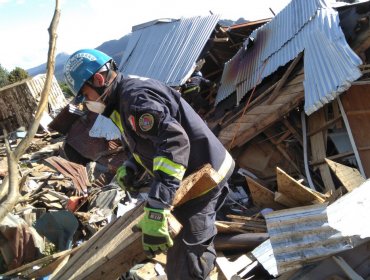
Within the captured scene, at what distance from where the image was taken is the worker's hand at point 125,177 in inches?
131

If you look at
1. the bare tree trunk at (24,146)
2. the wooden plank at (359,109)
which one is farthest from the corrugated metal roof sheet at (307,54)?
the bare tree trunk at (24,146)

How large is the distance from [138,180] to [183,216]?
2.36ft

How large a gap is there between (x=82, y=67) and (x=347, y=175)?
3475 millimetres

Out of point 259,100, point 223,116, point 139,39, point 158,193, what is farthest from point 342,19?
point 139,39

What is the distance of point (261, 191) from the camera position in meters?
5.23

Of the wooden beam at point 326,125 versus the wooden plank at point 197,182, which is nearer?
the wooden plank at point 197,182

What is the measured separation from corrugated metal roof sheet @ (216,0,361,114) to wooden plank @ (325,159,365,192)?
29.1 inches

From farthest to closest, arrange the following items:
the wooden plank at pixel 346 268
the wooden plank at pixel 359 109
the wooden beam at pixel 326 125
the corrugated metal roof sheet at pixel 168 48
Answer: the corrugated metal roof sheet at pixel 168 48, the wooden beam at pixel 326 125, the wooden plank at pixel 359 109, the wooden plank at pixel 346 268

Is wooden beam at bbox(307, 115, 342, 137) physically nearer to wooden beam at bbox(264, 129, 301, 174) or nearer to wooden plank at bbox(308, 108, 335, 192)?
wooden plank at bbox(308, 108, 335, 192)

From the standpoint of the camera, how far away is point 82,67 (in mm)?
2902

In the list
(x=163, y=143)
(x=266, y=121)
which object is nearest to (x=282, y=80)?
(x=266, y=121)

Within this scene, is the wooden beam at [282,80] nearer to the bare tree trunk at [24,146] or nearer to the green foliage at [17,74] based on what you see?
the bare tree trunk at [24,146]

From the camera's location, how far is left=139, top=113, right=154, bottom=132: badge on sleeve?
249 centimetres

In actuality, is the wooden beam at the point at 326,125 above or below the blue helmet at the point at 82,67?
below
